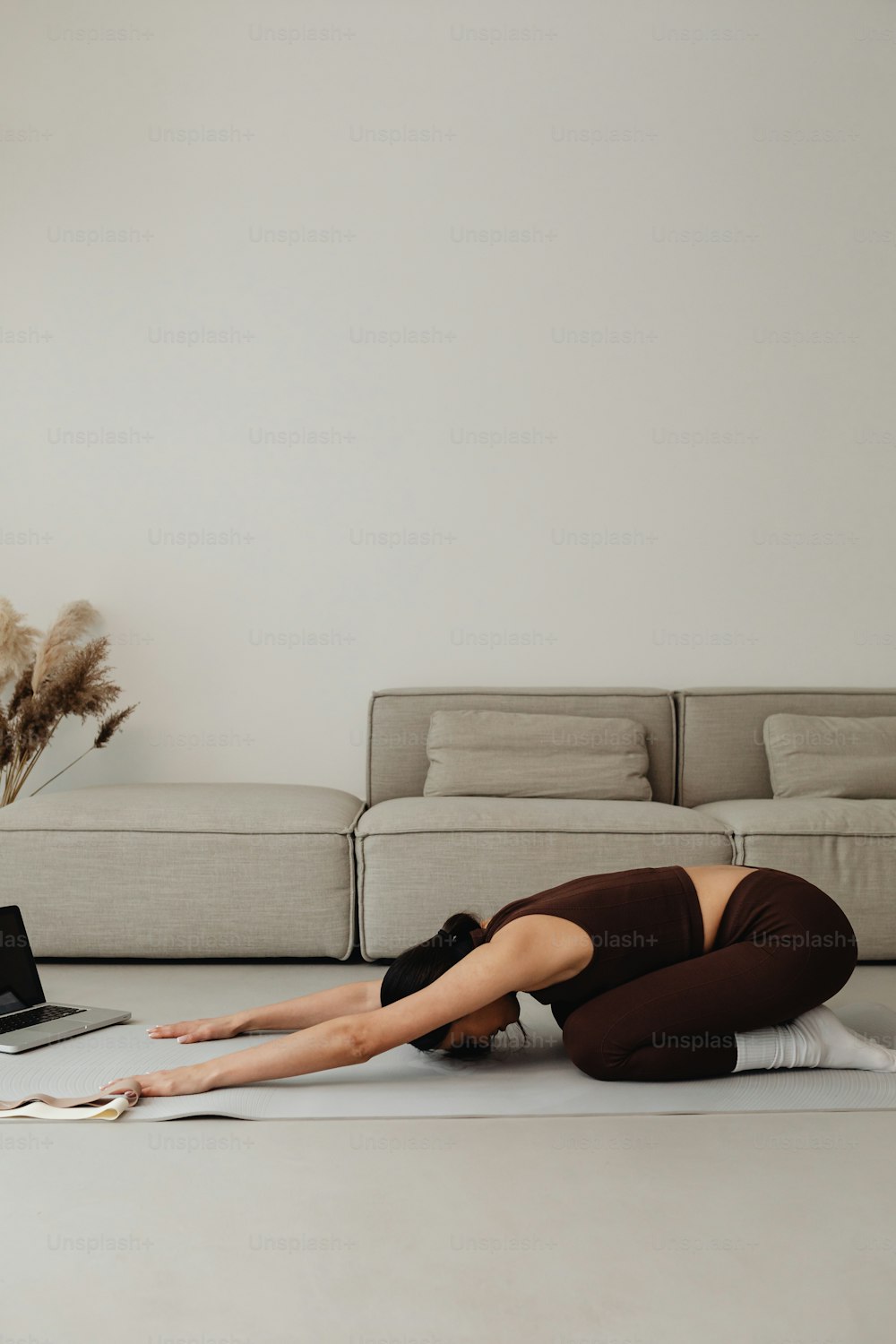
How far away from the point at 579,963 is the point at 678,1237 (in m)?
0.62

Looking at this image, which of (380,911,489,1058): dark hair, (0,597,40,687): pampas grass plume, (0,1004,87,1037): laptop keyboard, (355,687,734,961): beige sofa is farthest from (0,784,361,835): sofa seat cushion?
(380,911,489,1058): dark hair

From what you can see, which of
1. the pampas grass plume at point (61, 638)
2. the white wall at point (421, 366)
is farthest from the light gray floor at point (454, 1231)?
the white wall at point (421, 366)

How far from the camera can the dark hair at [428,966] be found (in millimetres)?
2127

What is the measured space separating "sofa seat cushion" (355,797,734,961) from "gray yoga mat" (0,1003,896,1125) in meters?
0.71

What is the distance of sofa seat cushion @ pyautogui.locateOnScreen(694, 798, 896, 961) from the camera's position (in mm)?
3156

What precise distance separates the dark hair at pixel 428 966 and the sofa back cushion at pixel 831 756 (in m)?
1.79

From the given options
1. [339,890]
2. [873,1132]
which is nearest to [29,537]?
[339,890]

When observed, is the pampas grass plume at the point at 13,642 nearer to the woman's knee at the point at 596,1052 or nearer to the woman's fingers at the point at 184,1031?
the woman's fingers at the point at 184,1031

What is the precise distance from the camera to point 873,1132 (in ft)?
6.37

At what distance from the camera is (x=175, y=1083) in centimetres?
205

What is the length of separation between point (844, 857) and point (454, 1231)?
195 centimetres

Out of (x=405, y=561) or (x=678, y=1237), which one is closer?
(x=678, y=1237)

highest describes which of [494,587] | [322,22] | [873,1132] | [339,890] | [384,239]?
[322,22]

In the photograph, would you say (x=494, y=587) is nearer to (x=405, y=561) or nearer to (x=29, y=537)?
(x=405, y=561)
